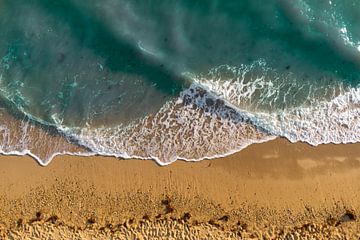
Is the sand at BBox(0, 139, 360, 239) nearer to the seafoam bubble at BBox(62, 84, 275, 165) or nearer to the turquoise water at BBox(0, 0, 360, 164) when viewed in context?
the seafoam bubble at BBox(62, 84, 275, 165)

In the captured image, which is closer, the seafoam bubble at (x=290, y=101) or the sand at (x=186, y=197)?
the sand at (x=186, y=197)

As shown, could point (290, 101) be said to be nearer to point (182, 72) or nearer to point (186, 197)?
point (182, 72)

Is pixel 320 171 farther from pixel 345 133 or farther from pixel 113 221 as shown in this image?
pixel 113 221

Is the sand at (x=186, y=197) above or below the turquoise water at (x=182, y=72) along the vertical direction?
below

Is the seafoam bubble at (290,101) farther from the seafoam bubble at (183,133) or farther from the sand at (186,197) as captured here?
the sand at (186,197)

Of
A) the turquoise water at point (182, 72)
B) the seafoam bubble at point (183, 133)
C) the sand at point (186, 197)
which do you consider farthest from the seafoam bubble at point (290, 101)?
the sand at point (186, 197)

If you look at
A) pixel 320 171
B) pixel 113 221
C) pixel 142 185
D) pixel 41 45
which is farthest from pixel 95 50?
pixel 320 171

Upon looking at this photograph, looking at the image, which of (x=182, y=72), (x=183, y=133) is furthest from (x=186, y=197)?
(x=182, y=72)
